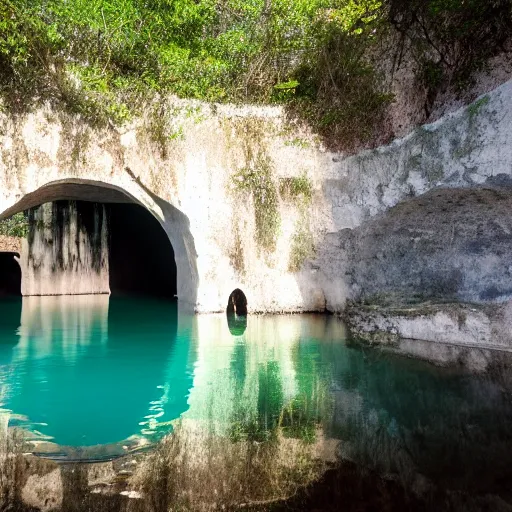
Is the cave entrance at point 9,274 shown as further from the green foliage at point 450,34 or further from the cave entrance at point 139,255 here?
the green foliage at point 450,34

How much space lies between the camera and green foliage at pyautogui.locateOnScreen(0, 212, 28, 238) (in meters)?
16.5

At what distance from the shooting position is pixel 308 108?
11734 millimetres

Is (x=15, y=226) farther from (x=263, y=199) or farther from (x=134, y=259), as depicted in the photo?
(x=263, y=199)

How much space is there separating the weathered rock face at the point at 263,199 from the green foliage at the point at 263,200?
0.02 metres

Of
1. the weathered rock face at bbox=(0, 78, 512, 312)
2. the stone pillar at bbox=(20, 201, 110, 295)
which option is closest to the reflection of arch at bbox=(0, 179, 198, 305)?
the weathered rock face at bbox=(0, 78, 512, 312)

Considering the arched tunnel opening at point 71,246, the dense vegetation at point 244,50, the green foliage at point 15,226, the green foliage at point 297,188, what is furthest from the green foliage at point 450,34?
the green foliage at point 15,226

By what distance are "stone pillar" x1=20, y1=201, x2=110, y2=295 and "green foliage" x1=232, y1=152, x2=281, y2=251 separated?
27.1 feet

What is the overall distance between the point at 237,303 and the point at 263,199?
2.45 metres

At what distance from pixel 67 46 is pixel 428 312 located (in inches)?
309

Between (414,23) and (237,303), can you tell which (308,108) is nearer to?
(414,23)

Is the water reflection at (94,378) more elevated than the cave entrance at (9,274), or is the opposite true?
the cave entrance at (9,274)

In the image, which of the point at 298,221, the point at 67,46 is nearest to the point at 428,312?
the point at 298,221

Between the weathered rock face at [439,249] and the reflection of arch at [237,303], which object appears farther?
the reflection of arch at [237,303]

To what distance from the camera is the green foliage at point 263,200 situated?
11609 millimetres
